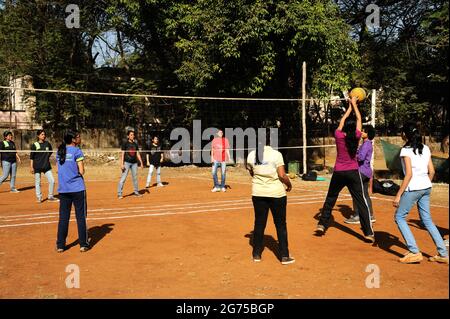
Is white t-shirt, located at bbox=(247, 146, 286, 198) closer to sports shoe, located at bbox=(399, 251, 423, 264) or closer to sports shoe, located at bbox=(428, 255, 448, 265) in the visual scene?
sports shoe, located at bbox=(399, 251, 423, 264)

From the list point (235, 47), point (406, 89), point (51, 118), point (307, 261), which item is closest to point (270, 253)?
point (307, 261)

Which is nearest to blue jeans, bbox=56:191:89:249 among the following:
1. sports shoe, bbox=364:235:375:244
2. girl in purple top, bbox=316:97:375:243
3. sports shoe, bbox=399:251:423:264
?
girl in purple top, bbox=316:97:375:243

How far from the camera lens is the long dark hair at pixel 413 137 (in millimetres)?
5520

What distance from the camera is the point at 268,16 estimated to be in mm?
17422

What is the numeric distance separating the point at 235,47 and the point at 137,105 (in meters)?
9.80

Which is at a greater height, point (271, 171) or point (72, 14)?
point (72, 14)

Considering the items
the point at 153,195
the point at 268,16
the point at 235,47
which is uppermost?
the point at 268,16

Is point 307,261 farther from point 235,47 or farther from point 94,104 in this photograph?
point 94,104

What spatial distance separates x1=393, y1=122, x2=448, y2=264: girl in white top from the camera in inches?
217

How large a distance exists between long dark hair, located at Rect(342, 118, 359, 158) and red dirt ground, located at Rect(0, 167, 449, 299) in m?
1.44

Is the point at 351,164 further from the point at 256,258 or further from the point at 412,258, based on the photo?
the point at 256,258

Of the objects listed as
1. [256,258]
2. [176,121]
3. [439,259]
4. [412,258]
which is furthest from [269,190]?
[176,121]

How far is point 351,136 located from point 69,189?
4.24m

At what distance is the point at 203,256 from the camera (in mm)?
6234
